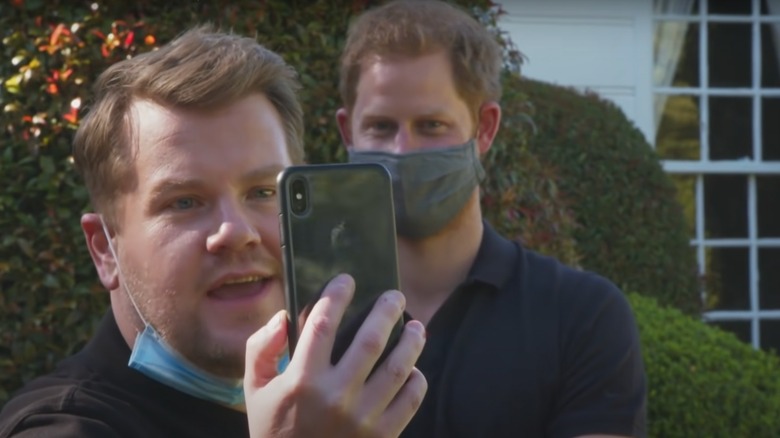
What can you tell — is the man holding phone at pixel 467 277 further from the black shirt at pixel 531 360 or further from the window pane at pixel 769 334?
the window pane at pixel 769 334

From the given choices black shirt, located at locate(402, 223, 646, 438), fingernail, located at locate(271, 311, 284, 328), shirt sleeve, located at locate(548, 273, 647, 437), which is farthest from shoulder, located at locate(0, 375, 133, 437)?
shirt sleeve, located at locate(548, 273, 647, 437)

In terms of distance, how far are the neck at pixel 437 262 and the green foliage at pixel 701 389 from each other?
3.04 meters

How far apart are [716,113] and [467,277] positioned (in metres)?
7.31

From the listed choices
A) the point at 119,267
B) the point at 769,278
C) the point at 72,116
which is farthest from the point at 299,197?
the point at 769,278

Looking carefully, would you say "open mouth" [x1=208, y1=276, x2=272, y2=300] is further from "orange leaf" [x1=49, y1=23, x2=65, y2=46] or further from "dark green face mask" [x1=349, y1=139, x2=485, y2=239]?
"orange leaf" [x1=49, y1=23, x2=65, y2=46]

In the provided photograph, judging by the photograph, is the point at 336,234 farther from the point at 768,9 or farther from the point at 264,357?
the point at 768,9

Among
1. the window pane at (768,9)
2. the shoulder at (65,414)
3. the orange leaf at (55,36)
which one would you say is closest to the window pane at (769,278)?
the window pane at (768,9)

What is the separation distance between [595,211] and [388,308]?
7.61 metres

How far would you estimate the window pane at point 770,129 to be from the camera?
10.1 meters

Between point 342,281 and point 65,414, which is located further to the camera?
point 65,414

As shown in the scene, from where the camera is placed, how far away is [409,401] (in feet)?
5.50

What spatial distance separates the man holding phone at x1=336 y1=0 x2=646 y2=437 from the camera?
303 centimetres

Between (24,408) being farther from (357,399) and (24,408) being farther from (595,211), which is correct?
(595,211)

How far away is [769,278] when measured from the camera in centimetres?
1030
